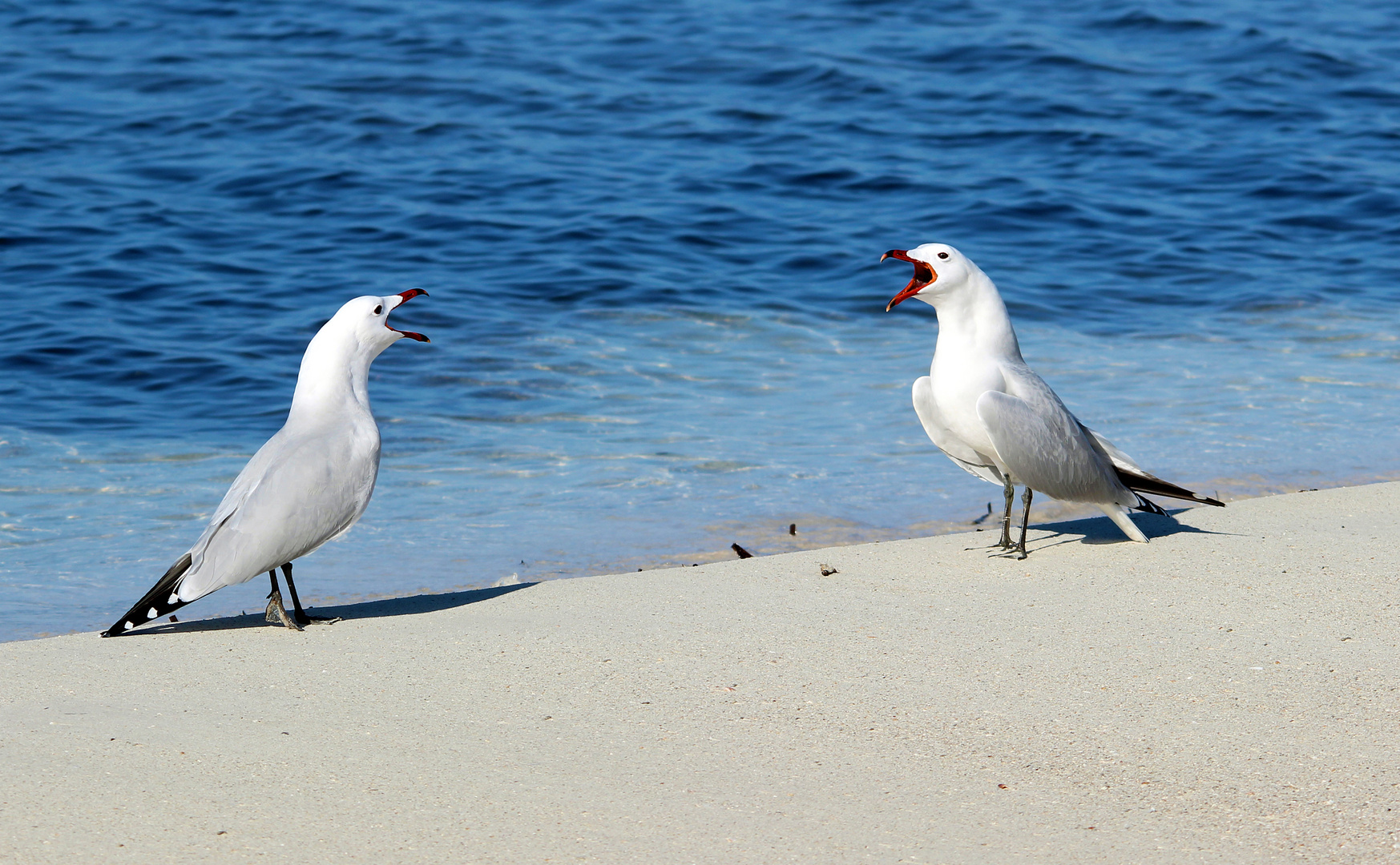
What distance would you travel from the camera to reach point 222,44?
17.5m

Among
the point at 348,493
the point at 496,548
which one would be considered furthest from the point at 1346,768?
the point at 496,548

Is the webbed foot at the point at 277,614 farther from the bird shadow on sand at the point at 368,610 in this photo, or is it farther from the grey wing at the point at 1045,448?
the grey wing at the point at 1045,448

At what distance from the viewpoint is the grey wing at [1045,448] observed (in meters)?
5.12

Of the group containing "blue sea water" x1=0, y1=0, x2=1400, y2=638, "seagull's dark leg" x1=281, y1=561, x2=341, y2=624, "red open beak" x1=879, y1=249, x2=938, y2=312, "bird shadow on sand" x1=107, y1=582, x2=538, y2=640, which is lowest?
"blue sea water" x1=0, y1=0, x2=1400, y2=638

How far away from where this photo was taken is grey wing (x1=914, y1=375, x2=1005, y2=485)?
17.8ft

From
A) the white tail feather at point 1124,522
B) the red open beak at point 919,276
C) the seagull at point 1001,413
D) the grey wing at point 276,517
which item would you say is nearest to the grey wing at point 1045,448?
the seagull at point 1001,413

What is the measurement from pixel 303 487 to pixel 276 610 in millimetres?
437

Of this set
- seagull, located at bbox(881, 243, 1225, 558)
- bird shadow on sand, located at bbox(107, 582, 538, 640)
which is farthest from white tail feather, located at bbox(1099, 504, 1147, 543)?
bird shadow on sand, located at bbox(107, 582, 538, 640)

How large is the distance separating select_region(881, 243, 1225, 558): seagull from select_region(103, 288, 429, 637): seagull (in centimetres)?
178

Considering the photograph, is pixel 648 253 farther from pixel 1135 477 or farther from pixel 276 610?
pixel 276 610

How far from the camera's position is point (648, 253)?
38.9ft

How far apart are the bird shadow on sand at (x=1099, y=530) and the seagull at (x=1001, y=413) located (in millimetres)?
173

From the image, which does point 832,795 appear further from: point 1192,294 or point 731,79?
point 731,79

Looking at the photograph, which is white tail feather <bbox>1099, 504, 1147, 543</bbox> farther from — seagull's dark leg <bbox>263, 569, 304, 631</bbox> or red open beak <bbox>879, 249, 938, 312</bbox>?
seagull's dark leg <bbox>263, 569, 304, 631</bbox>
